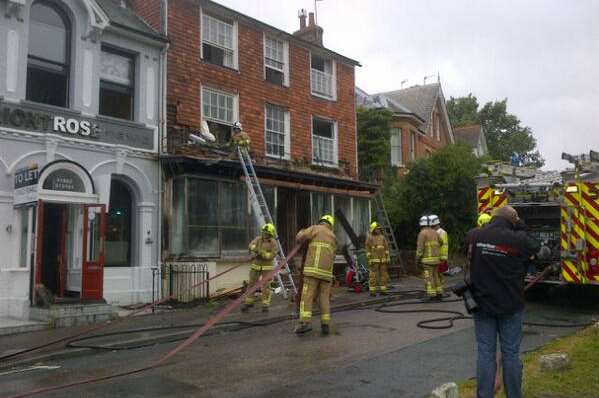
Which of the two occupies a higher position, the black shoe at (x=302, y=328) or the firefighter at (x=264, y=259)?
the firefighter at (x=264, y=259)

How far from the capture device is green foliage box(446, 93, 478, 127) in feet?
166

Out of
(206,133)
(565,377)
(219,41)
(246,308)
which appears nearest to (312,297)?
(246,308)

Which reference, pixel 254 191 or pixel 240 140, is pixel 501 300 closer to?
pixel 254 191

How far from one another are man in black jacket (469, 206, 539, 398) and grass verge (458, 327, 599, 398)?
520 millimetres

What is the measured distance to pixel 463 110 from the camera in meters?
51.4

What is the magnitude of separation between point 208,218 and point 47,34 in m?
5.74

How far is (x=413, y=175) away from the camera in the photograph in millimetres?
22938

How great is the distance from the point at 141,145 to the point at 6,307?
486 cm

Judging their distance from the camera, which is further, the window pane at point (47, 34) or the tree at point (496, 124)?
the tree at point (496, 124)

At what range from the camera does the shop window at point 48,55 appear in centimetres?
1280

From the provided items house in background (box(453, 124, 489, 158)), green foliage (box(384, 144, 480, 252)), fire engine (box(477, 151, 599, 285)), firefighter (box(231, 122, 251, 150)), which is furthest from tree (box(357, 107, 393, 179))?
house in background (box(453, 124, 489, 158))

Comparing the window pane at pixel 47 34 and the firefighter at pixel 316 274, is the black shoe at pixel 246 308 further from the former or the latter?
the window pane at pixel 47 34

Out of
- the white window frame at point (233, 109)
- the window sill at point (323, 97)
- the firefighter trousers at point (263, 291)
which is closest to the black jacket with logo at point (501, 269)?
the firefighter trousers at point (263, 291)

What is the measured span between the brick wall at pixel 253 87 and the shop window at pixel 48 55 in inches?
111
